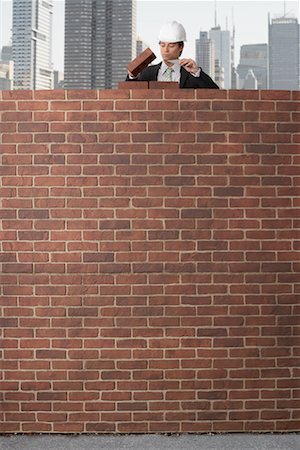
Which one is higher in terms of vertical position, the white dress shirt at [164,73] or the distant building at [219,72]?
the distant building at [219,72]

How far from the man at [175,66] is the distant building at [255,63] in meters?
124

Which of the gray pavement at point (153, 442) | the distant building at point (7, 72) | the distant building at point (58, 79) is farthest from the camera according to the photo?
the distant building at point (58, 79)

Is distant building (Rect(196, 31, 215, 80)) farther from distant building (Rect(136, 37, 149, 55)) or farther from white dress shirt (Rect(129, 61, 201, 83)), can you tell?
white dress shirt (Rect(129, 61, 201, 83))

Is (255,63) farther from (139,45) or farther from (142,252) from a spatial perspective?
(142,252)

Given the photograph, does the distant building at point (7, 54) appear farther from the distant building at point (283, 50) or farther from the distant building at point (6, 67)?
the distant building at point (283, 50)

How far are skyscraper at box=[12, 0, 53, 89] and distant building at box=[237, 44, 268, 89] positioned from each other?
4237cm

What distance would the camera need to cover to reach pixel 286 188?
3.67m

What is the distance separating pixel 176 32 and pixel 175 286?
6.16ft

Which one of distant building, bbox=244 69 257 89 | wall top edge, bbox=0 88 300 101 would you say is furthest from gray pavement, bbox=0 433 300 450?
distant building, bbox=244 69 257 89

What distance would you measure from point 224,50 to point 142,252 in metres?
153

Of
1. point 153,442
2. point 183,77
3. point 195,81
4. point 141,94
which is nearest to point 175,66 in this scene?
Answer: point 183,77

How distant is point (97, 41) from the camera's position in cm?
12581

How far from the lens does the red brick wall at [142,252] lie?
11.9 ft

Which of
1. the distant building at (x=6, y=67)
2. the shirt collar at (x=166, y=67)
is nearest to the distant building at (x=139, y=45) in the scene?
the distant building at (x=6, y=67)
